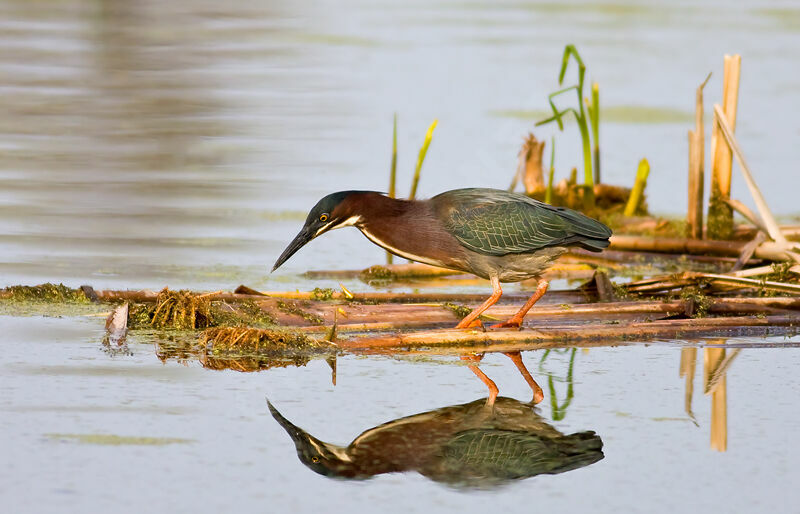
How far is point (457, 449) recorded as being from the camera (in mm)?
5012

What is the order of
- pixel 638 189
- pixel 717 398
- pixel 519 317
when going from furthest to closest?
pixel 638 189, pixel 519 317, pixel 717 398

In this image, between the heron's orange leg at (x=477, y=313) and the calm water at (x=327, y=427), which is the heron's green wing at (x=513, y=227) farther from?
the calm water at (x=327, y=427)

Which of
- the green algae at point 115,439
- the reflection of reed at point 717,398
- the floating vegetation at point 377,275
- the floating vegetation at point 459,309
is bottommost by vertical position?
the green algae at point 115,439

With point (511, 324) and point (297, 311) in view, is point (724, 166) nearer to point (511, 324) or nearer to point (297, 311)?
point (511, 324)

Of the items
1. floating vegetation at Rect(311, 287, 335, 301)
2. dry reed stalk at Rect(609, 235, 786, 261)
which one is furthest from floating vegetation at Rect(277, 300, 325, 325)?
dry reed stalk at Rect(609, 235, 786, 261)

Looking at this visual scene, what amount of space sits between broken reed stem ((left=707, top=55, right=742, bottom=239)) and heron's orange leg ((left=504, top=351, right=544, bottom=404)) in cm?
322

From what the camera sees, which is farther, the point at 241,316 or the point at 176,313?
the point at 241,316

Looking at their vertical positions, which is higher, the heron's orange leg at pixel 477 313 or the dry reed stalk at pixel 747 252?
the dry reed stalk at pixel 747 252

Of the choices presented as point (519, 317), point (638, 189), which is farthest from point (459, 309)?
point (638, 189)

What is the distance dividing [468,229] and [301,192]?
162 inches

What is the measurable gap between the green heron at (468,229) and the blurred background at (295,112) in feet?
4.51

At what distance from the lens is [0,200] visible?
10.3 metres

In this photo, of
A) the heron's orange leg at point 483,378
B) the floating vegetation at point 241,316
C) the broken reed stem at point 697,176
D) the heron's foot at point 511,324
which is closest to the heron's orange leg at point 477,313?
the heron's foot at point 511,324

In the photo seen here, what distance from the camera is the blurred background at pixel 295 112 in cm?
947
